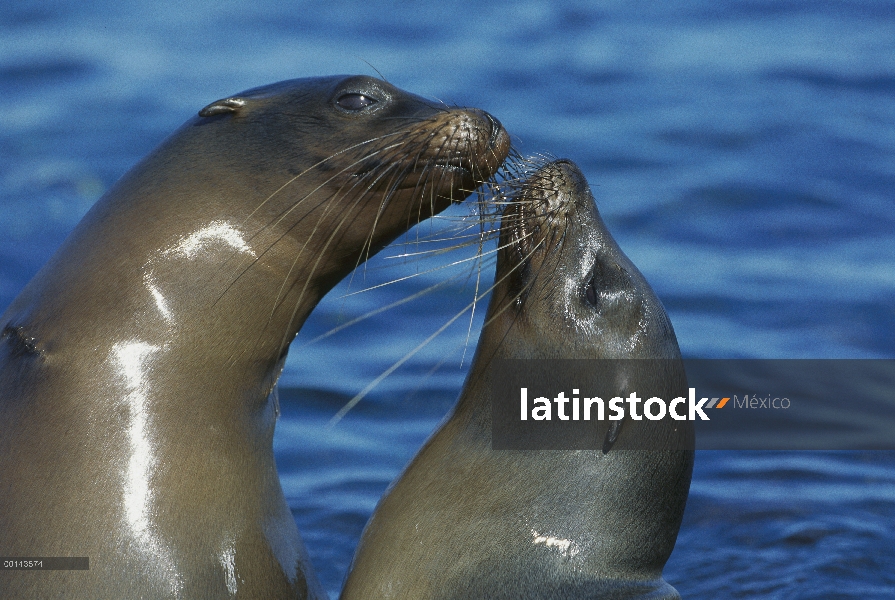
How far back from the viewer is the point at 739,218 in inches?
448

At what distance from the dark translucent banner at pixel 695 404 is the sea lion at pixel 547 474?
0.08ft

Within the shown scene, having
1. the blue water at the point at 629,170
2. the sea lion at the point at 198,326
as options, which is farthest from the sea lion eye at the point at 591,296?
the blue water at the point at 629,170

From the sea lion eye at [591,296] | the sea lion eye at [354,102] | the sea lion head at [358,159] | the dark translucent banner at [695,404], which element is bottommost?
the dark translucent banner at [695,404]

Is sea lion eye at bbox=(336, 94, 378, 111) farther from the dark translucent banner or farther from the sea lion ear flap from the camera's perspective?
the dark translucent banner

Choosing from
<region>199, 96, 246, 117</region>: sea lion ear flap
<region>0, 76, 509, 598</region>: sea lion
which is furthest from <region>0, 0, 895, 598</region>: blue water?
<region>199, 96, 246, 117</region>: sea lion ear flap

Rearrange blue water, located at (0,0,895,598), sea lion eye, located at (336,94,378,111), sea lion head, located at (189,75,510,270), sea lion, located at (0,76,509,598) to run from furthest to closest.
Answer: blue water, located at (0,0,895,598), sea lion eye, located at (336,94,378,111), sea lion head, located at (189,75,510,270), sea lion, located at (0,76,509,598)

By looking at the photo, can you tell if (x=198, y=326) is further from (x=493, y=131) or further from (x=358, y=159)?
(x=493, y=131)

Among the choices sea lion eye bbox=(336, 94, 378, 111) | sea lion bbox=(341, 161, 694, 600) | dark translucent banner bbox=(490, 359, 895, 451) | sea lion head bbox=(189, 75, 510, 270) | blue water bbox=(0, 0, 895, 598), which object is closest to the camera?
sea lion head bbox=(189, 75, 510, 270)

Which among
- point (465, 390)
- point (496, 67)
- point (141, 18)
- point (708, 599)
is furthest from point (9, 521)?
point (141, 18)

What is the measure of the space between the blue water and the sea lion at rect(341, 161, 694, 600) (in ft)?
5.21

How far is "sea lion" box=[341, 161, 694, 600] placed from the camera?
5.50 m

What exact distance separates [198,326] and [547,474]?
1.45 m

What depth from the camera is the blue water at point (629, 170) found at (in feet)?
26.3

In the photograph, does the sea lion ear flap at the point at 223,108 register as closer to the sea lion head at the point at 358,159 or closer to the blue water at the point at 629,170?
the sea lion head at the point at 358,159
